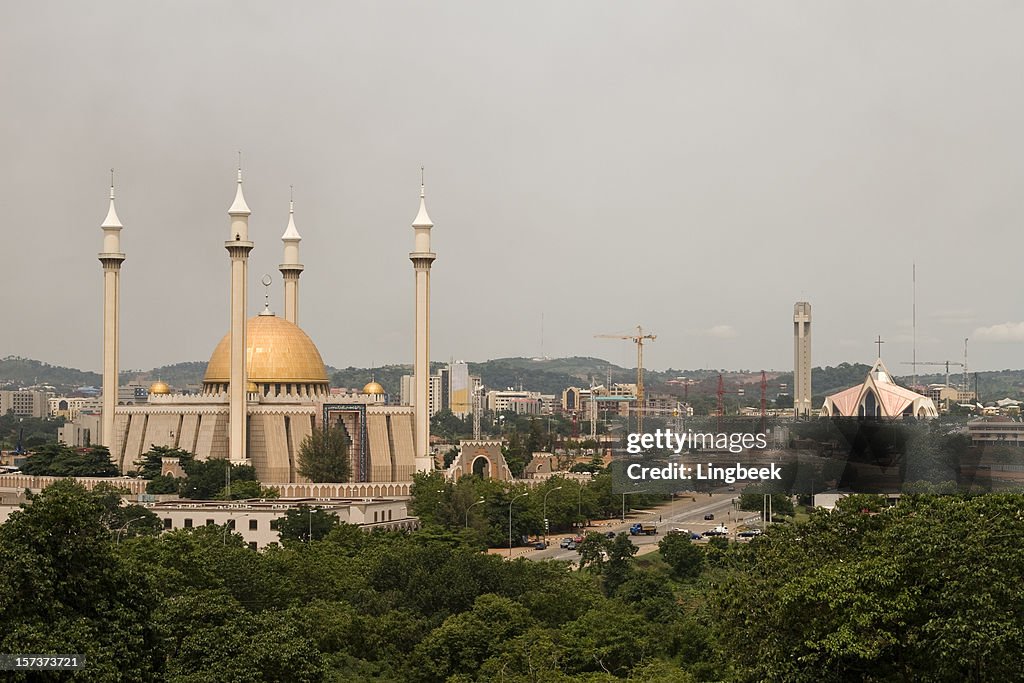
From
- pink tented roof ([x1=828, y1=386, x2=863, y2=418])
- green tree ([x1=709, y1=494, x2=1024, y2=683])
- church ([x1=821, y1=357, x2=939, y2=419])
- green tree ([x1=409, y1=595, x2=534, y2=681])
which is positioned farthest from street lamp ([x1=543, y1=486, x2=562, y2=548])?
pink tented roof ([x1=828, y1=386, x2=863, y2=418])

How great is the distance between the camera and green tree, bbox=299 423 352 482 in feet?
255

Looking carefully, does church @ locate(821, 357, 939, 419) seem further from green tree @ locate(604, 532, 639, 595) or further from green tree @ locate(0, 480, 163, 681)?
green tree @ locate(0, 480, 163, 681)

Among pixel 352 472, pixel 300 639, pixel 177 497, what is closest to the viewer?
pixel 300 639

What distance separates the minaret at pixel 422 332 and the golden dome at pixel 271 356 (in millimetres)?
5558

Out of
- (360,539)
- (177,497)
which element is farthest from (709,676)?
(177,497)

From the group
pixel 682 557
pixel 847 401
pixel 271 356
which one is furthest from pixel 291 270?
pixel 847 401

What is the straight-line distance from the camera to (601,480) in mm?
82062

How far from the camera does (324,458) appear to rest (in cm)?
7794

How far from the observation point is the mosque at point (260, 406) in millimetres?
78188

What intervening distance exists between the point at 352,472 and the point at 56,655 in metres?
55.6

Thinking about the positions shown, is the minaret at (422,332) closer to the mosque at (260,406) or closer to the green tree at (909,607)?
the mosque at (260,406)

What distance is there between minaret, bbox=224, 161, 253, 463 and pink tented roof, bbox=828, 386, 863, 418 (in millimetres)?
73744

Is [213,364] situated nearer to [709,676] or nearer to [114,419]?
[114,419]

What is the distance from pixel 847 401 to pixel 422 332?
70.7 metres
